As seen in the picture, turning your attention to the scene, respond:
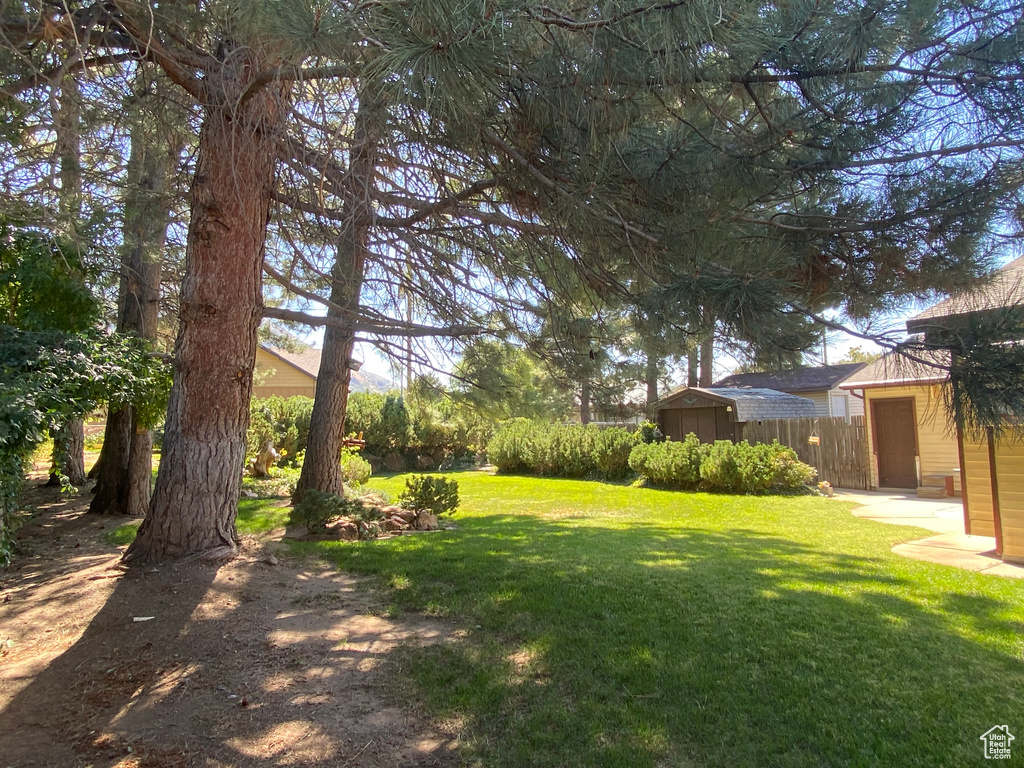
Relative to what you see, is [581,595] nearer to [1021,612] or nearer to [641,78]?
[1021,612]

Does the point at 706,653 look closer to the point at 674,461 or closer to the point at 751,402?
the point at 674,461

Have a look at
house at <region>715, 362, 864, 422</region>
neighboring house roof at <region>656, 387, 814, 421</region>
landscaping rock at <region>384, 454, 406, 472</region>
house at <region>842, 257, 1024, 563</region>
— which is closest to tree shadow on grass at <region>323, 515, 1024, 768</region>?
house at <region>842, 257, 1024, 563</region>

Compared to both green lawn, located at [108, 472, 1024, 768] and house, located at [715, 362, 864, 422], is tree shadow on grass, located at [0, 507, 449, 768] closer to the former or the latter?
green lawn, located at [108, 472, 1024, 768]

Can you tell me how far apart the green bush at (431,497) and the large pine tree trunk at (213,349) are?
455 centimetres

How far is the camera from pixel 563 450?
704 inches

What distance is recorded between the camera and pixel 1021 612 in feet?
14.8

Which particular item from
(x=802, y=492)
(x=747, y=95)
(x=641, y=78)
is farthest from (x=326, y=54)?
(x=802, y=492)

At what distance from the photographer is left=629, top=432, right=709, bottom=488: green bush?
1363cm

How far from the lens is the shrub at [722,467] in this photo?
503 inches

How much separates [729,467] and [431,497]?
674 centimetres

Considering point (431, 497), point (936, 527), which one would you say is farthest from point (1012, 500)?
point (431, 497)

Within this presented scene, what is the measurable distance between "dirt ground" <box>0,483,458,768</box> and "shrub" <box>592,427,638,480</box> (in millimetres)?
11690

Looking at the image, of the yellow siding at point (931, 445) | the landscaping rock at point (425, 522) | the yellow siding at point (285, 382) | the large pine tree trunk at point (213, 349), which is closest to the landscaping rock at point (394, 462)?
the yellow siding at point (285, 382)

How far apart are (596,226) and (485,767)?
129 inches
